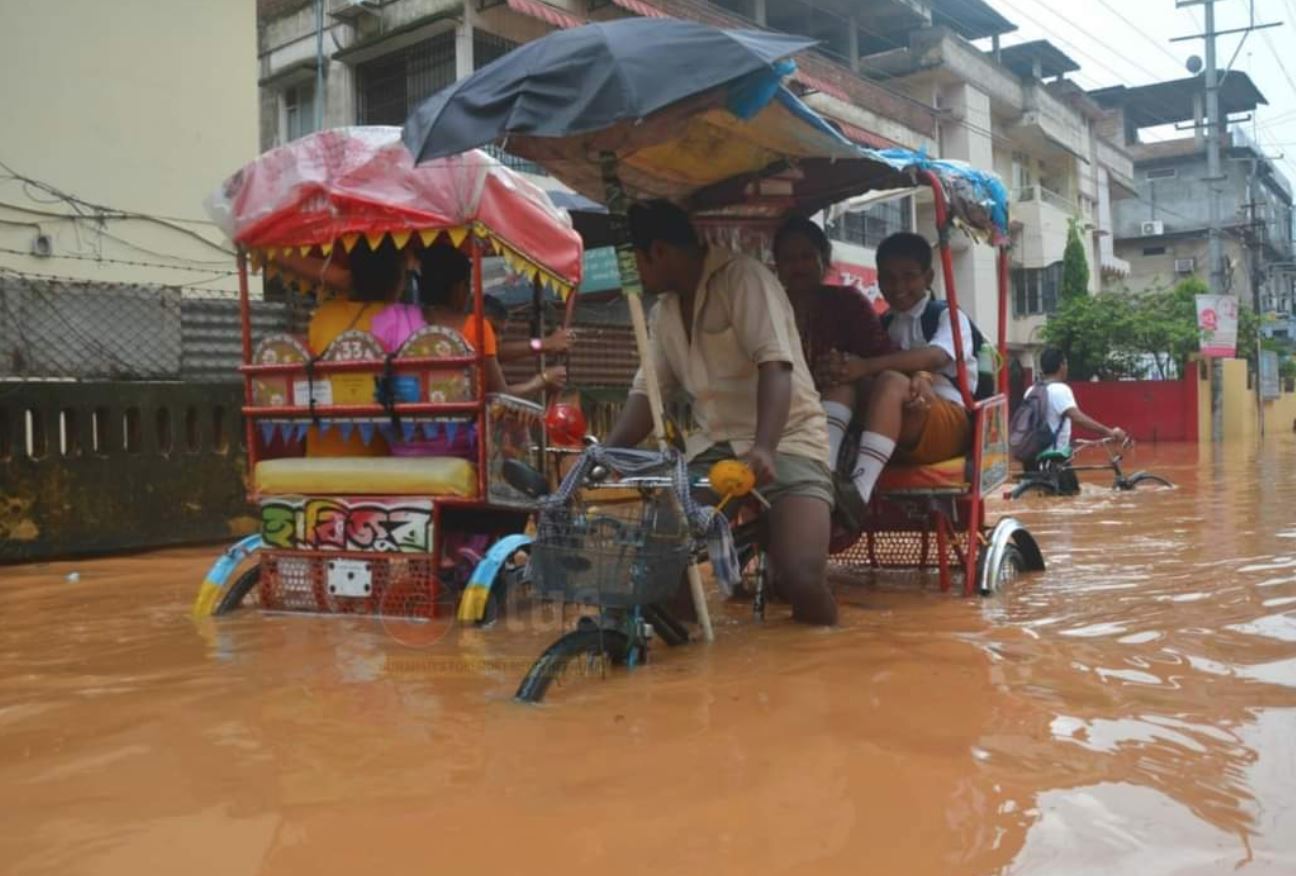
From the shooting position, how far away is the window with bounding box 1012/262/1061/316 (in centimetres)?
3412

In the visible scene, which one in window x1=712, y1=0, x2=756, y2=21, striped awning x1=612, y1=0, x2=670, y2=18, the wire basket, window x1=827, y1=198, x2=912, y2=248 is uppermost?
window x1=712, y1=0, x2=756, y2=21

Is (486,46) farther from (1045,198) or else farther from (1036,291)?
(1036,291)

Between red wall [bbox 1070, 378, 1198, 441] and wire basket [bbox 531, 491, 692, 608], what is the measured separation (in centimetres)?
2503

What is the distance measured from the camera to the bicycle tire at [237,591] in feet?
16.9

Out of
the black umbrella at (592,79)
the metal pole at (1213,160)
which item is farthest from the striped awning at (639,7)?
the metal pole at (1213,160)

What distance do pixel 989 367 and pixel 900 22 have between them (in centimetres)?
2535

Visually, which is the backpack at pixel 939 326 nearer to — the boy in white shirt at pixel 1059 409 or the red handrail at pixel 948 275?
the red handrail at pixel 948 275

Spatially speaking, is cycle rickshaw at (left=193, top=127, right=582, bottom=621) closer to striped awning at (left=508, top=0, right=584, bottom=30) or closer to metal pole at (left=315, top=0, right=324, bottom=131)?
striped awning at (left=508, top=0, right=584, bottom=30)

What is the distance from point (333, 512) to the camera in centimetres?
492

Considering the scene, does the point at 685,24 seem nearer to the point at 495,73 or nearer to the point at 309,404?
the point at 495,73

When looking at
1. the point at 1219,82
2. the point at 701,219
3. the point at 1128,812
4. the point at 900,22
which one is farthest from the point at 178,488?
the point at 1219,82

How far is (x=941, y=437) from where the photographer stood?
16.8 feet

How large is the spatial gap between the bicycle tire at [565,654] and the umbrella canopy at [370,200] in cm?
208

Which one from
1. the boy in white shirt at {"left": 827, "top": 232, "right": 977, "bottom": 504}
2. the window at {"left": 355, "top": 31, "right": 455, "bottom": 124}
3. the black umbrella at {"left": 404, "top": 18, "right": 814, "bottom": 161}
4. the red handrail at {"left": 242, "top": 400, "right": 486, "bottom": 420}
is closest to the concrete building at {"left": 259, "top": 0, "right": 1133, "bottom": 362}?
the window at {"left": 355, "top": 31, "right": 455, "bottom": 124}
